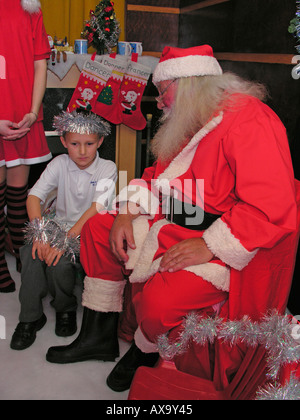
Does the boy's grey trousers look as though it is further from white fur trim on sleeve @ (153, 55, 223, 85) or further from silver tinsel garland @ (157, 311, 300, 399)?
white fur trim on sleeve @ (153, 55, 223, 85)

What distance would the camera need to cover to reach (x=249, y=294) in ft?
5.02

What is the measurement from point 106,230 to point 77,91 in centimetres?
179

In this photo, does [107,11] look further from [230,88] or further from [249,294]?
[249,294]

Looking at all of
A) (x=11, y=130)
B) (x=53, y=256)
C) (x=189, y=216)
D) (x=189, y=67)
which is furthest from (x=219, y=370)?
(x=11, y=130)

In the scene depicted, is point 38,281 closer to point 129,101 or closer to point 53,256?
point 53,256

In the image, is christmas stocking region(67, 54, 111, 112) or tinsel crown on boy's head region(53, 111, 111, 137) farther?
christmas stocking region(67, 54, 111, 112)

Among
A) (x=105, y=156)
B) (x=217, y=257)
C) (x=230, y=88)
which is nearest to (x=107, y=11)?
(x=105, y=156)

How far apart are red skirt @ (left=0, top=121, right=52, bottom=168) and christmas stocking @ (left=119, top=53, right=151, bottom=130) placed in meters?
1.13

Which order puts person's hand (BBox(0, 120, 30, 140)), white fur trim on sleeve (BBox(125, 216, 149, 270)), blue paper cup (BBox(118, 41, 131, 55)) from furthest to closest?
blue paper cup (BBox(118, 41, 131, 55)) < person's hand (BBox(0, 120, 30, 140)) < white fur trim on sleeve (BBox(125, 216, 149, 270))

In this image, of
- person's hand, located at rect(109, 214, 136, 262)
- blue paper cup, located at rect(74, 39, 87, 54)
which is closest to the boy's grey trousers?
person's hand, located at rect(109, 214, 136, 262)

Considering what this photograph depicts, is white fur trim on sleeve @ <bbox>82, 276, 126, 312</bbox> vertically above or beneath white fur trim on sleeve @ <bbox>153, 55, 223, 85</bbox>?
beneath

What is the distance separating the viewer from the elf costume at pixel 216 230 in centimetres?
146

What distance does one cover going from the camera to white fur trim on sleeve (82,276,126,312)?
1838mm

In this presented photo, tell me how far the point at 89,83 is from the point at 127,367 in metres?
2.24
